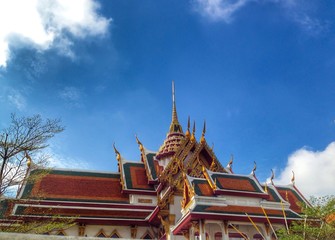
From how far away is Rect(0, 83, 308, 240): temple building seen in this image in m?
15.4

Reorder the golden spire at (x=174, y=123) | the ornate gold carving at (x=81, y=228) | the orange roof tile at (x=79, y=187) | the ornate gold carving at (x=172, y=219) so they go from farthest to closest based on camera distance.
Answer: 1. the golden spire at (x=174, y=123)
2. the orange roof tile at (x=79, y=187)
3. the ornate gold carving at (x=81, y=228)
4. the ornate gold carving at (x=172, y=219)

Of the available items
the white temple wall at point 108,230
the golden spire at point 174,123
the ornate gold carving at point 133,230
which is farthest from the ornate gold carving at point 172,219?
the golden spire at point 174,123

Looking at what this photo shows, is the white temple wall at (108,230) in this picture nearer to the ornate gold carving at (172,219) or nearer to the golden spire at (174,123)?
the ornate gold carving at (172,219)

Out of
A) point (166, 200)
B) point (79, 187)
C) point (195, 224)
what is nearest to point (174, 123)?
point (79, 187)

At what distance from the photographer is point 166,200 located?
61.6 feet

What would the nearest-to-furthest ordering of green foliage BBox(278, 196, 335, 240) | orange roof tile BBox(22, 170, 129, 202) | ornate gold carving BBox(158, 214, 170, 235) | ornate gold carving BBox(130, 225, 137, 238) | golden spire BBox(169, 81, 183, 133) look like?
green foliage BBox(278, 196, 335, 240) < ornate gold carving BBox(158, 214, 170, 235) < ornate gold carving BBox(130, 225, 137, 238) < orange roof tile BBox(22, 170, 129, 202) < golden spire BBox(169, 81, 183, 133)

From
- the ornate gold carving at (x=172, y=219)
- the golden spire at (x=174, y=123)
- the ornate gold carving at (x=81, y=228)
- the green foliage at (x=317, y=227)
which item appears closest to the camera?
the green foliage at (x=317, y=227)

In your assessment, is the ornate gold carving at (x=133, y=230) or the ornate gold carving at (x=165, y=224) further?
the ornate gold carving at (x=133, y=230)

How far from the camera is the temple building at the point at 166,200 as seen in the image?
15359 millimetres

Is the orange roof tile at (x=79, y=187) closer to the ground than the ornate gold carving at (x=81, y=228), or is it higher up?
higher up

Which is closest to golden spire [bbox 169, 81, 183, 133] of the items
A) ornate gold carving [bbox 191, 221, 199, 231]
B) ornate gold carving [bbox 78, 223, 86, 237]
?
ornate gold carving [bbox 78, 223, 86, 237]

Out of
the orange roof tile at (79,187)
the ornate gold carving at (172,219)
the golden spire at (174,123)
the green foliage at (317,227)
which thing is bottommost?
the green foliage at (317,227)

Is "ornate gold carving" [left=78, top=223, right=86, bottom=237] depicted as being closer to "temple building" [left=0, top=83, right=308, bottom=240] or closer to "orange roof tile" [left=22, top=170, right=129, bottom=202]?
"temple building" [left=0, top=83, right=308, bottom=240]

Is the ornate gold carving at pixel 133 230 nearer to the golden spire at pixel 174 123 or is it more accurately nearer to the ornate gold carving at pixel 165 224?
the ornate gold carving at pixel 165 224
